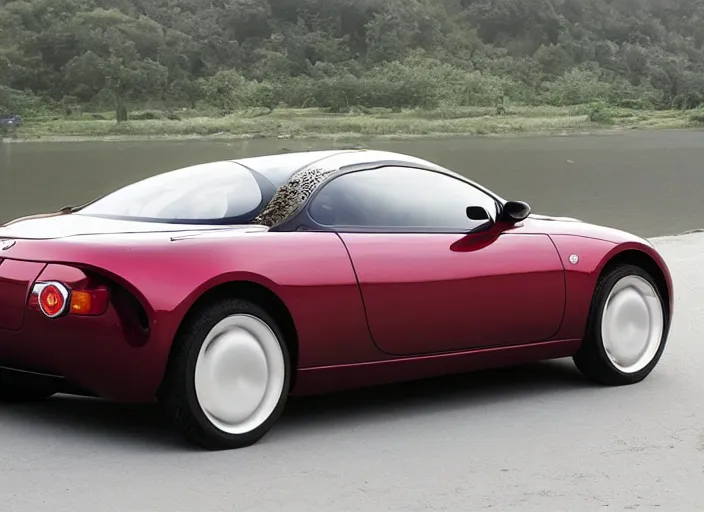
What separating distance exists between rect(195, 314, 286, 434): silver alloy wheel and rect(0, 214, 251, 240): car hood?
46 cm

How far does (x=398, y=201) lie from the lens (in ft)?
18.5

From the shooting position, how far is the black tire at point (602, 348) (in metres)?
6.16

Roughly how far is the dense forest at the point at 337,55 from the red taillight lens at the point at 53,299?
83.6 m

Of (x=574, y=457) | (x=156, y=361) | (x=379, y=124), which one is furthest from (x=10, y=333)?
(x=379, y=124)

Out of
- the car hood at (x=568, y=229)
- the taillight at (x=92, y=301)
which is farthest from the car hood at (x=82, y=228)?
the car hood at (x=568, y=229)

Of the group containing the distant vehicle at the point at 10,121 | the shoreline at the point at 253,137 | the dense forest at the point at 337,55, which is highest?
the dense forest at the point at 337,55

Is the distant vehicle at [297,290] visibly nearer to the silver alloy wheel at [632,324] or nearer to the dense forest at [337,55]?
the silver alloy wheel at [632,324]

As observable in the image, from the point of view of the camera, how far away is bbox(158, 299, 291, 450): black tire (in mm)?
4695

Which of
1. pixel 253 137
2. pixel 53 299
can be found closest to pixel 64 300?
pixel 53 299

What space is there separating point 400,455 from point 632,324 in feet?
6.30

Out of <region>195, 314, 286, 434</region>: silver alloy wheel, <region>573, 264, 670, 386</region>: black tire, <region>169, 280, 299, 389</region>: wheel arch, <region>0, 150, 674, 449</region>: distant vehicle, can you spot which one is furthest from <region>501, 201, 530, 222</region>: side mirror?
<region>195, 314, 286, 434</region>: silver alloy wheel

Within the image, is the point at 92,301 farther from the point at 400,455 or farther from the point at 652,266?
the point at 652,266

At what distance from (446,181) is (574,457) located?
5.08 ft

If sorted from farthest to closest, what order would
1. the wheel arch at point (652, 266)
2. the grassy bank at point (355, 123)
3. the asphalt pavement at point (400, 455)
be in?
the grassy bank at point (355, 123), the wheel arch at point (652, 266), the asphalt pavement at point (400, 455)
